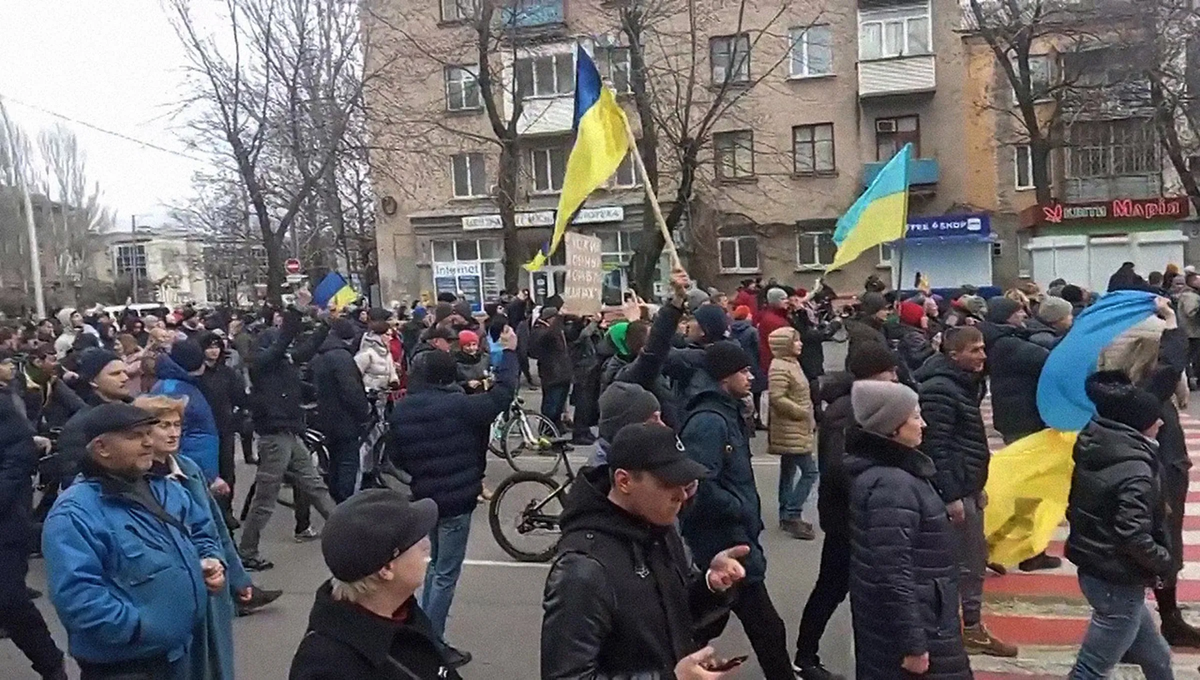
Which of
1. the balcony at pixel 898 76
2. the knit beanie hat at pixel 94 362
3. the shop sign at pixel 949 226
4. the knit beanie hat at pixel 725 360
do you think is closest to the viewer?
the knit beanie hat at pixel 725 360

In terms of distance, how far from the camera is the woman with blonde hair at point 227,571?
4.00 meters

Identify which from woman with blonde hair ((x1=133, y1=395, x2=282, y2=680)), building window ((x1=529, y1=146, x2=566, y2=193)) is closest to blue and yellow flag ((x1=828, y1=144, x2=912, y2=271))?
woman with blonde hair ((x1=133, y1=395, x2=282, y2=680))

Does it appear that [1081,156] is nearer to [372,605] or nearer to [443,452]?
[443,452]

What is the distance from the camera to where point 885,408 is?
398cm

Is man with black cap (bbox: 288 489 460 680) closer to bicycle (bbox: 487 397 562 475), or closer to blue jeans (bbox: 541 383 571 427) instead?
bicycle (bbox: 487 397 562 475)

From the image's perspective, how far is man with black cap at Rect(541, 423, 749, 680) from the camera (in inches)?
104

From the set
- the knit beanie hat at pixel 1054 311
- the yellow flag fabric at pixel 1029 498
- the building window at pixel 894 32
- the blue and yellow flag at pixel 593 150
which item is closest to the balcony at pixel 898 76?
the building window at pixel 894 32

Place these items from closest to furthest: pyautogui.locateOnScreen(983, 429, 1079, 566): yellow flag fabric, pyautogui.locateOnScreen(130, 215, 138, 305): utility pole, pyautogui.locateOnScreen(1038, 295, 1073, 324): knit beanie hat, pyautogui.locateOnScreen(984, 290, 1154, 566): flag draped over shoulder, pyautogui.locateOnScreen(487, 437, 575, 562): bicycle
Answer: pyautogui.locateOnScreen(984, 290, 1154, 566): flag draped over shoulder → pyautogui.locateOnScreen(983, 429, 1079, 566): yellow flag fabric → pyautogui.locateOnScreen(487, 437, 575, 562): bicycle → pyautogui.locateOnScreen(1038, 295, 1073, 324): knit beanie hat → pyautogui.locateOnScreen(130, 215, 138, 305): utility pole

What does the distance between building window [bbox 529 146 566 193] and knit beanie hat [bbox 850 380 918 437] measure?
33.2 m

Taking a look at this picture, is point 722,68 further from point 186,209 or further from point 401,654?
point 401,654

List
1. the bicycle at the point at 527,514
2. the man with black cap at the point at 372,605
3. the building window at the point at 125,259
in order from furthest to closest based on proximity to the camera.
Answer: the building window at the point at 125,259, the bicycle at the point at 527,514, the man with black cap at the point at 372,605

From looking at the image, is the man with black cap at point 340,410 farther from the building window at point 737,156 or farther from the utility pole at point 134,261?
the utility pole at point 134,261

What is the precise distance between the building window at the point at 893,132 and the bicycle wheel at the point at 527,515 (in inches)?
1109

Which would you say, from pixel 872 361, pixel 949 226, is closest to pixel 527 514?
pixel 872 361
